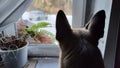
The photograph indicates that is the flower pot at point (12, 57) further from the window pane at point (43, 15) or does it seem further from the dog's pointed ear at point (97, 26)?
the dog's pointed ear at point (97, 26)

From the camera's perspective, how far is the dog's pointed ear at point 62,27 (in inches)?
35.0

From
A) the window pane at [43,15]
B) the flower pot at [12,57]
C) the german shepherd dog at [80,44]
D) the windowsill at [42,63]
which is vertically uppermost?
the window pane at [43,15]

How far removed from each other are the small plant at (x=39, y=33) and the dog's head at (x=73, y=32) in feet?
1.75

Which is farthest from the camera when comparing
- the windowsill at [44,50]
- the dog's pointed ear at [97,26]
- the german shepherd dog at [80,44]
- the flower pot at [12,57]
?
the windowsill at [44,50]

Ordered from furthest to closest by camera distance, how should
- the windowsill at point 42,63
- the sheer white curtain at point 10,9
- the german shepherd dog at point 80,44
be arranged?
the windowsill at point 42,63
the sheer white curtain at point 10,9
the german shepherd dog at point 80,44

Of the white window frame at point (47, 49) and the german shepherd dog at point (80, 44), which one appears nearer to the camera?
the german shepherd dog at point (80, 44)

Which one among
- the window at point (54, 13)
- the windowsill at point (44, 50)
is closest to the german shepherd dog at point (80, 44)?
the window at point (54, 13)

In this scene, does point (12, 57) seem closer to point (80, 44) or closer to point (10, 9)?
point (10, 9)

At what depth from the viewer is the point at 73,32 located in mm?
918

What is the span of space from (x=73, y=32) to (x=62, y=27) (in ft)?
0.19

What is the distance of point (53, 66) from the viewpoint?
137 centimetres

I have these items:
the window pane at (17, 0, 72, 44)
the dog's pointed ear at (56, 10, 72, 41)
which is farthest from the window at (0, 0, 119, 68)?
the dog's pointed ear at (56, 10, 72, 41)

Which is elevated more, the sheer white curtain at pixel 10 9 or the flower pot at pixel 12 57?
the sheer white curtain at pixel 10 9

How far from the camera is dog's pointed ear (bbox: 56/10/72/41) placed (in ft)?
2.92
